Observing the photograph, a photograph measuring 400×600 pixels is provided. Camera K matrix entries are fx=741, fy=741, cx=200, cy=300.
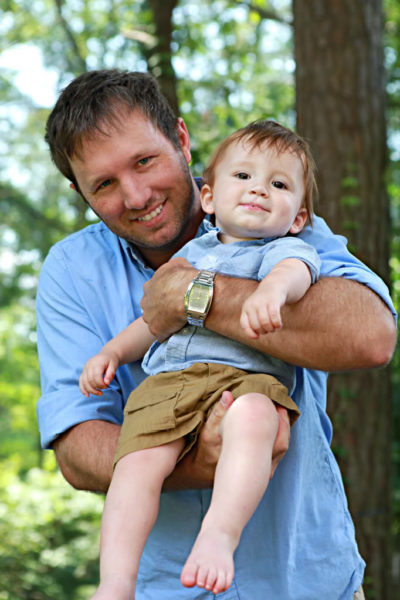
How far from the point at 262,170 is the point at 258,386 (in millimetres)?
606

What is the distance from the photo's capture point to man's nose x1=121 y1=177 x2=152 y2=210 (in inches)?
91.6

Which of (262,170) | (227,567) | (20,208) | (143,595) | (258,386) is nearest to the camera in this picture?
(227,567)

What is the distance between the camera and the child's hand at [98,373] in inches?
80.4

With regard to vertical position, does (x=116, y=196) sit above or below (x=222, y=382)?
above

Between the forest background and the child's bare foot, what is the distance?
9.28 feet

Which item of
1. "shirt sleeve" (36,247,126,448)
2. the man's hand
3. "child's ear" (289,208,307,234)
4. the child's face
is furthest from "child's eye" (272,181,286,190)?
"shirt sleeve" (36,247,126,448)

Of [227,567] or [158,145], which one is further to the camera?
[158,145]

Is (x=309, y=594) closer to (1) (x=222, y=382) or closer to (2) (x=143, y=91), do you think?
(1) (x=222, y=382)

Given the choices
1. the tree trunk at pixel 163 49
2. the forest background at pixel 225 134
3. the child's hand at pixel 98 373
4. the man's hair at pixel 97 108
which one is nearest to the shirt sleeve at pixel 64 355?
the child's hand at pixel 98 373

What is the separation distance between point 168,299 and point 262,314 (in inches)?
17.0

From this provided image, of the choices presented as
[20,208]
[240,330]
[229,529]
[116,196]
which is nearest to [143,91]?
[116,196]

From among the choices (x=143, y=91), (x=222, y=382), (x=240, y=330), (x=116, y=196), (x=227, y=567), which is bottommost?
(x=227, y=567)

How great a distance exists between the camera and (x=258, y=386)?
70.1 inches

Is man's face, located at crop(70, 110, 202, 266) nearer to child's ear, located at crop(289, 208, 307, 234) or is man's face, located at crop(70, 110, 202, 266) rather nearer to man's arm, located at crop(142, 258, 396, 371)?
child's ear, located at crop(289, 208, 307, 234)
